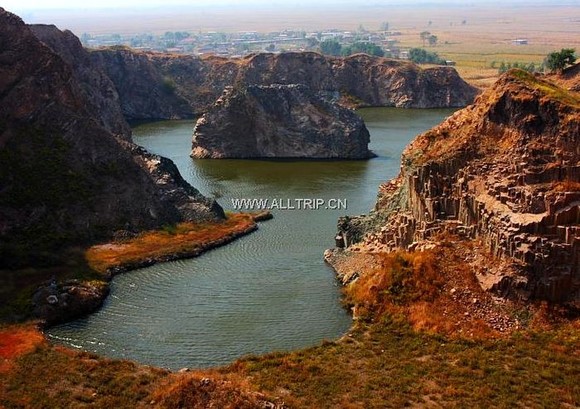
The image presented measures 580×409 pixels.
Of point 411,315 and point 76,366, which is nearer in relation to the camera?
point 76,366

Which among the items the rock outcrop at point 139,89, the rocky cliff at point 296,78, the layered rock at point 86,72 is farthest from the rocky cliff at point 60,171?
the rocky cliff at point 296,78

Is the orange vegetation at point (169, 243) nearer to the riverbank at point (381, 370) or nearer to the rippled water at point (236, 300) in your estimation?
the rippled water at point (236, 300)

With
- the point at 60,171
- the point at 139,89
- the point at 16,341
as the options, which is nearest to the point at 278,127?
the point at 60,171

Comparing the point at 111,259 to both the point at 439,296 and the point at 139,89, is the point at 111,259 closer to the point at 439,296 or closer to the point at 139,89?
the point at 439,296

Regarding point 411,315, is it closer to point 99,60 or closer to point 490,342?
point 490,342

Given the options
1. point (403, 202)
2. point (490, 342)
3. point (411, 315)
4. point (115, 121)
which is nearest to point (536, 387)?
point (490, 342)

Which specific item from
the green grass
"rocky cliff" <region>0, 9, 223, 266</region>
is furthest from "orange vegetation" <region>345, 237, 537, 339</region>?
"rocky cliff" <region>0, 9, 223, 266</region>
